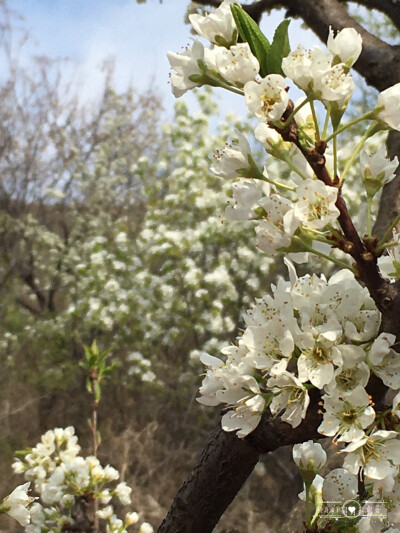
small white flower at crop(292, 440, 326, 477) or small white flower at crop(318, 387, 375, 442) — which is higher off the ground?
small white flower at crop(318, 387, 375, 442)

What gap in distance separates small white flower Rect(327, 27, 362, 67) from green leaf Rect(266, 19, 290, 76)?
6 cm

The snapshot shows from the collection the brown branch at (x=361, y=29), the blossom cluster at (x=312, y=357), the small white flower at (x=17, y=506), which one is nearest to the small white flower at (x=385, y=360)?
the blossom cluster at (x=312, y=357)

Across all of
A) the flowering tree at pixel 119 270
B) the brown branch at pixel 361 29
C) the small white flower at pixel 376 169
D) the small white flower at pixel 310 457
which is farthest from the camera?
the flowering tree at pixel 119 270

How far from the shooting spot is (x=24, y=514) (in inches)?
48.1

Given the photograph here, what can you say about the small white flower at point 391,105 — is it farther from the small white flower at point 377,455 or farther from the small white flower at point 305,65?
the small white flower at point 377,455

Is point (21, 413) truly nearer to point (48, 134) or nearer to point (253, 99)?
point (48, 134)

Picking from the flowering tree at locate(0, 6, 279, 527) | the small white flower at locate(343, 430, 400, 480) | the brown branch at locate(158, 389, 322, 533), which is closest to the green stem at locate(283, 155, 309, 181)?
the small white flower at locate(343, 430, 400, 480)

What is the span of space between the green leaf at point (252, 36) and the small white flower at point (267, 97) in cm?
6

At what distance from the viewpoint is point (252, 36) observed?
75cm

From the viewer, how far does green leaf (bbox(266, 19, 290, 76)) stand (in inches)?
28.6

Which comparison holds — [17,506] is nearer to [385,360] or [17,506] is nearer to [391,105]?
[385,360]

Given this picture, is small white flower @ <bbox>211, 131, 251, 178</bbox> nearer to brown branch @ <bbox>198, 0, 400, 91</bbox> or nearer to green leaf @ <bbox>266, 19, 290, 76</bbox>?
green leaf @ <bbox>266, 19, 290, 76</bbox>

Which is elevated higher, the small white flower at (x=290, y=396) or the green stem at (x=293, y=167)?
the green stem at (x=293, y=167)

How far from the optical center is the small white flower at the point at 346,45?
737mm
